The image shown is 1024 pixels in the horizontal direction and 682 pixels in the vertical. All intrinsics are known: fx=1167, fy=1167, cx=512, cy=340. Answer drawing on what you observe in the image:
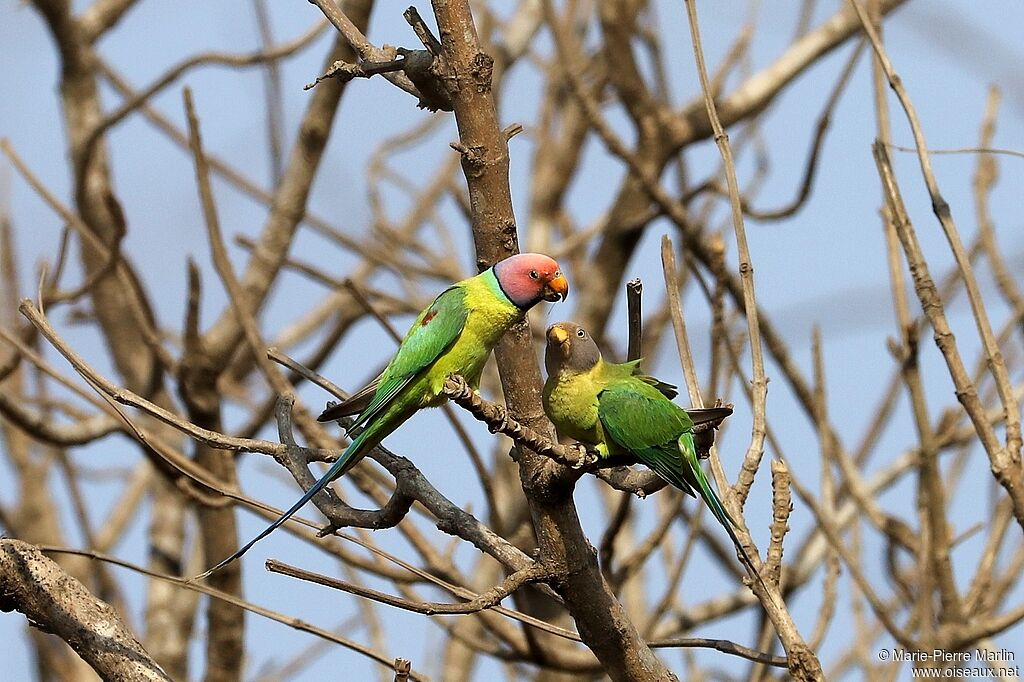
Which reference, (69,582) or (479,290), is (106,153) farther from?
(69,582)

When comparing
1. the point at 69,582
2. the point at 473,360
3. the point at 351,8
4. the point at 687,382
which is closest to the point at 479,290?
the point at 473,360

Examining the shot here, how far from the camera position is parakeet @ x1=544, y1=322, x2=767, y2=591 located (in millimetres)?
2270

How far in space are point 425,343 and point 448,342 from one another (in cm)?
6

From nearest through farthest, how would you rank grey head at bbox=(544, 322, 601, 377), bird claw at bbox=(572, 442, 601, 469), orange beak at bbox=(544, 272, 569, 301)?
bird claw at bbox=(572, 442, 601, 469)
grey head at bbox=(544, 322, 601, 377)
orange beak at bbox=(544, 272, 569, 301)

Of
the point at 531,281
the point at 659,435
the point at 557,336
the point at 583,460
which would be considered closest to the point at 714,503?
the point at 659,435

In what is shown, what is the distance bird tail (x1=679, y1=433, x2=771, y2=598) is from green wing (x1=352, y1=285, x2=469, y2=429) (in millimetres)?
625

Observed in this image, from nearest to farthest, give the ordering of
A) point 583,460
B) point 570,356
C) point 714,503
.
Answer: point 583,460, point 714,503, point 570,356

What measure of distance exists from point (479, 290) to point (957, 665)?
1808 mm

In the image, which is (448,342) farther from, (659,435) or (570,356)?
(659,435)

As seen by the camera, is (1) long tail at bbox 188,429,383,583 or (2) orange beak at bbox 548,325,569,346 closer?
(1) long tail at bbox 188,429,383,583

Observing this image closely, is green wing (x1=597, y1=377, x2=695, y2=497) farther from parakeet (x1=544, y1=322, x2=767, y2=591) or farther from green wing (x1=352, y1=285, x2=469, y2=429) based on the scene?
green wing (x1=352, y1=285, x2=469, y2=429)

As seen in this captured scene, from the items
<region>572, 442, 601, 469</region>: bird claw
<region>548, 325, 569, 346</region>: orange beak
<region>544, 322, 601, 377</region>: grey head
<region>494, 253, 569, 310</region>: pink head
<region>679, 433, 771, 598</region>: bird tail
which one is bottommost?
<region>572, 442, 601, 469</region>: bird claw

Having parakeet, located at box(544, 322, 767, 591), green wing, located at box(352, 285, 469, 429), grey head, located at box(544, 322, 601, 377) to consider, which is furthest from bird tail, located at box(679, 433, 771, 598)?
green wing, located at box(352, 285, 469, 429)

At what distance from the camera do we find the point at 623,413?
93.7 inches
